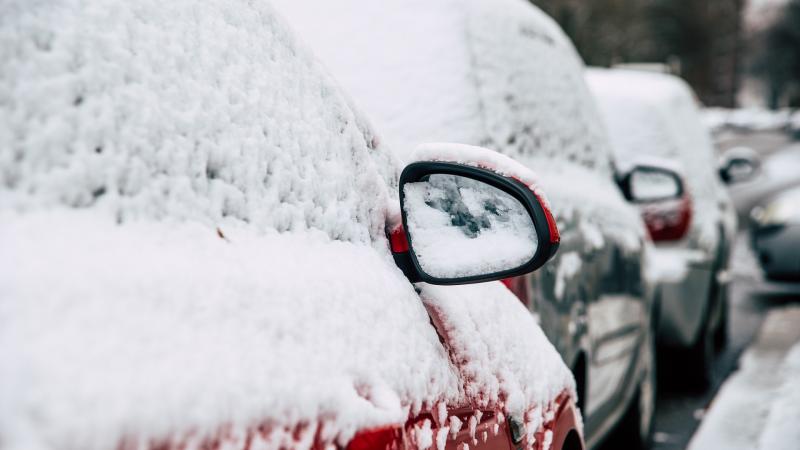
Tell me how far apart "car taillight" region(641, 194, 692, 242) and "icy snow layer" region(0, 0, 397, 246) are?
4.58m

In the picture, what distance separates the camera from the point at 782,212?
945 centimetres

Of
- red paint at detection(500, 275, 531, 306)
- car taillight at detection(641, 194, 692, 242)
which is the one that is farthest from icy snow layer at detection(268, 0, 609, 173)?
car taillight at detection(641, 194, 692, 242)

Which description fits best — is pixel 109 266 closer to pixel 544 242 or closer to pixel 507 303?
pixel 544 242

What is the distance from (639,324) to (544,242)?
2654 mm

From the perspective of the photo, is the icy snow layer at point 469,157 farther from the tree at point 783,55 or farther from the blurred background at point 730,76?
the tree at point 783,55

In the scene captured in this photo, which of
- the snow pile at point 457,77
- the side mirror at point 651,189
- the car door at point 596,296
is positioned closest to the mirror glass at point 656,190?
the side mirror at point 651,189

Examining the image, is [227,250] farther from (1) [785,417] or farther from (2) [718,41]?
(2) [718,41]

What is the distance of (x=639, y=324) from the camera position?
4.57 m

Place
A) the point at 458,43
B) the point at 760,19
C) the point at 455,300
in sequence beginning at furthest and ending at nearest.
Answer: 1. the point at 760,19
2. the point at 458,43
3. the point at 455,300

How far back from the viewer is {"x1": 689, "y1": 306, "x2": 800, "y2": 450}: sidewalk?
193 inches

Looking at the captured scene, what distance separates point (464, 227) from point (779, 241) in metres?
7.90

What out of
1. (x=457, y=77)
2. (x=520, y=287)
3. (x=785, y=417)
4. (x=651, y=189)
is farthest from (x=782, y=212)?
(x=520, y=287)

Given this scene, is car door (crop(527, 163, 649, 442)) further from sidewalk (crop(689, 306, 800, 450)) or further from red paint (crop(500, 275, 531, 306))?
sidewalk (crop(689, 306, 800, 450))

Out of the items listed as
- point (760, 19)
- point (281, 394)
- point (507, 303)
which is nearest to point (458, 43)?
point (507, 303)
